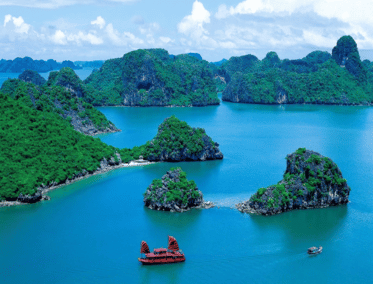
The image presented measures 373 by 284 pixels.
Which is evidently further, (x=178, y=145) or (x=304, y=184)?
(x=178, y=145)

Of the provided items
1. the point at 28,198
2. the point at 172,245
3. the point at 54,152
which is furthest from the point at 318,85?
the point at 172,245

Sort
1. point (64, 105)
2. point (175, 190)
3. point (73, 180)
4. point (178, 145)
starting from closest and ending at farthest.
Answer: point (175, 190), point (73, 180), point (178, 145), point (64, 105)

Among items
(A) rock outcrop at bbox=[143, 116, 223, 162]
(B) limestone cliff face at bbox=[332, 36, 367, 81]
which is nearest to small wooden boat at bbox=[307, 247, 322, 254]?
(A) rock outcrop at bbox=[143, 116, 223, 162]

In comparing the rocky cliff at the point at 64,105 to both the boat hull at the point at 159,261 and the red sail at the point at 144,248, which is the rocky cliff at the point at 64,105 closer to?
Answer: the red sail at the point at 144,248

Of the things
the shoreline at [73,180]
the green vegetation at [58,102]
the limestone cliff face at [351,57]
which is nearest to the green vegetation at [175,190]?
the shoreline at [73,180]

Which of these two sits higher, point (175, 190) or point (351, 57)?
point (351, 57)

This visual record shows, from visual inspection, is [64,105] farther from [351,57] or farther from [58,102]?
[351,57]

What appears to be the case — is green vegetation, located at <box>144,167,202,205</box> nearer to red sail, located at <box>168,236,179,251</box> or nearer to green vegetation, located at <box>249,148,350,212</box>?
green vegetation, located at <box>249,148,350,212</box>
